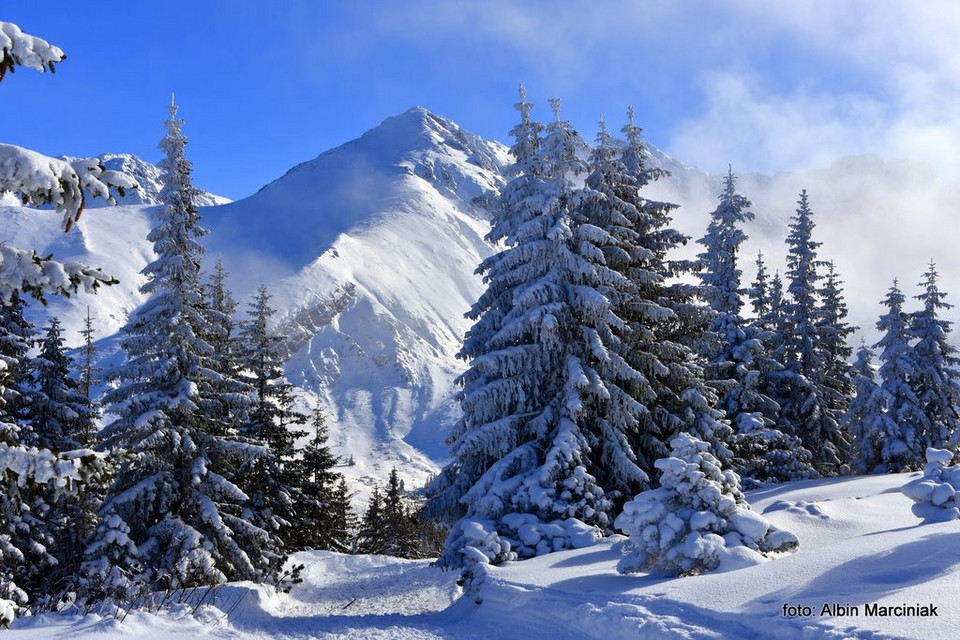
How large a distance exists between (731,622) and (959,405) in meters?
28.7

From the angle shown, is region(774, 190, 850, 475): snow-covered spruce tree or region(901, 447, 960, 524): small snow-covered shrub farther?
region(774, 190, 850, 475): snow-covered spruce tree

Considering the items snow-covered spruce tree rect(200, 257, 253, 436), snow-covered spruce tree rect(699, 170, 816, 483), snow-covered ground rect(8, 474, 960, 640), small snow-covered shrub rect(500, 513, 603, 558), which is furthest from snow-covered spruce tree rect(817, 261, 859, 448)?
snow-covered spruce tree rect(200, 257, 253, 436)

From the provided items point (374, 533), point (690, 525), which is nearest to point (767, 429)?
point (690, 525)

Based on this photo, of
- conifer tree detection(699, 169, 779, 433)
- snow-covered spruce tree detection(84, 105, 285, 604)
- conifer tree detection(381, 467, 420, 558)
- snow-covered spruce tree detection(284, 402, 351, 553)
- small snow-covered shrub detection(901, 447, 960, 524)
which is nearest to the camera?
small snow-covered shrub detection(901, 447, 960, 524)

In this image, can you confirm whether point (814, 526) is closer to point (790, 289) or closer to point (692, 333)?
point (692, 333)

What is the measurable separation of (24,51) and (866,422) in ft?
102

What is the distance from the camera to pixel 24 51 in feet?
16.0

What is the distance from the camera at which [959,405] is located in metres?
29.3

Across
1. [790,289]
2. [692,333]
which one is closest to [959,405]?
[790,289]

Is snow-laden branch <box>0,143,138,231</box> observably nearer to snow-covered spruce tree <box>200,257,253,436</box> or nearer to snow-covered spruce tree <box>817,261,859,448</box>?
snow-covered spruce tree <box>200,257,253,436</box>

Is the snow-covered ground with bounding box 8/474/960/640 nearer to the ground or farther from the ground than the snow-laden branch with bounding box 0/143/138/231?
nearer to the ground

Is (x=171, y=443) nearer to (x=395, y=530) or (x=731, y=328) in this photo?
(x=731, y=328)

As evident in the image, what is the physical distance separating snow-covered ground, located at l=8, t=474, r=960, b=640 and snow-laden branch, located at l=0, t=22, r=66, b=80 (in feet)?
22.3

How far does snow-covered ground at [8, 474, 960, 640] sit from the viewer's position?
22.6 feet
